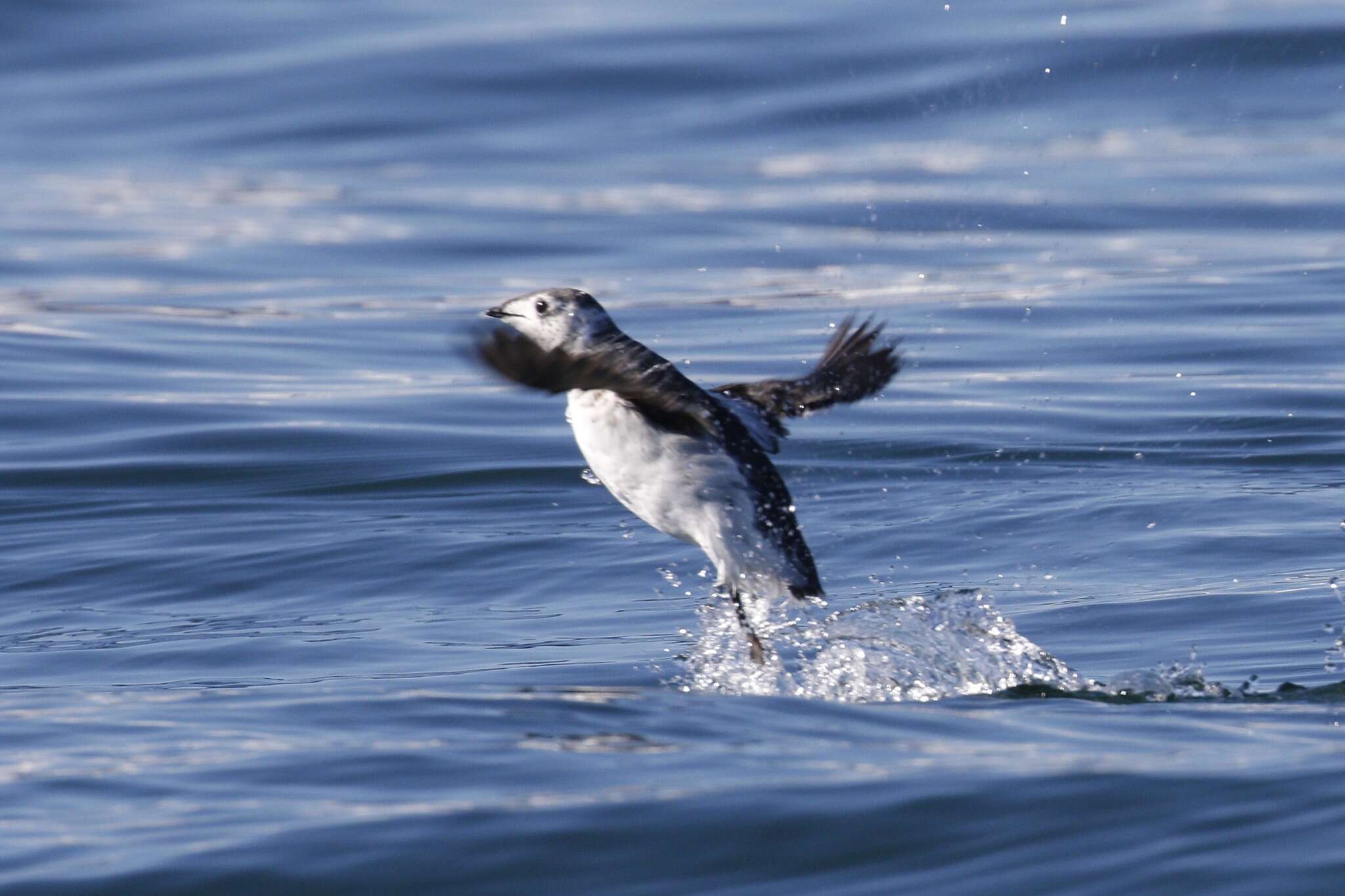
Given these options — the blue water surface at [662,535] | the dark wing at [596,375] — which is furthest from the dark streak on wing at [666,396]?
the blue water surface at [662,535]

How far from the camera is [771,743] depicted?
4.51m

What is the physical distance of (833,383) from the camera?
6.22 m

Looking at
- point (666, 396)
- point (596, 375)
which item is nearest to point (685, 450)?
point (666, 396)

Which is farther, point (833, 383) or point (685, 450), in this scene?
point (833, 383)

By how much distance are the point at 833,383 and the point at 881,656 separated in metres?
0.99

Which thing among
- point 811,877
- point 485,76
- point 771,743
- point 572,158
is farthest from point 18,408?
point 485,76

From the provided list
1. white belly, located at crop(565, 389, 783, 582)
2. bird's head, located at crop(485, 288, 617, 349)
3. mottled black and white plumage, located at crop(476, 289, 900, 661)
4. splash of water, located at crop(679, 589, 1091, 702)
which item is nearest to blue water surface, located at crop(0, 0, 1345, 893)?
splash of water, located at crop(679, 589, 1091, 702)

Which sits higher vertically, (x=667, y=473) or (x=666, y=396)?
(x=666, y=396)

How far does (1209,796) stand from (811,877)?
2.82ft

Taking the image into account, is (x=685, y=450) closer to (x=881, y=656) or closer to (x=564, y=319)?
(x=564, y=319)

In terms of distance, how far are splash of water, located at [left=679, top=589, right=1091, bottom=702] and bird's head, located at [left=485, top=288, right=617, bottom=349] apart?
3.32ft

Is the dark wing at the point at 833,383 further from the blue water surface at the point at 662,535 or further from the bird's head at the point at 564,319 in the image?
the blue water surface at the point at 662,535

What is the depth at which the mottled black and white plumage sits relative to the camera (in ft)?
18.4

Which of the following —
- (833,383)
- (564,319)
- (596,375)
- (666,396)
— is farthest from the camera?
(833,383)
